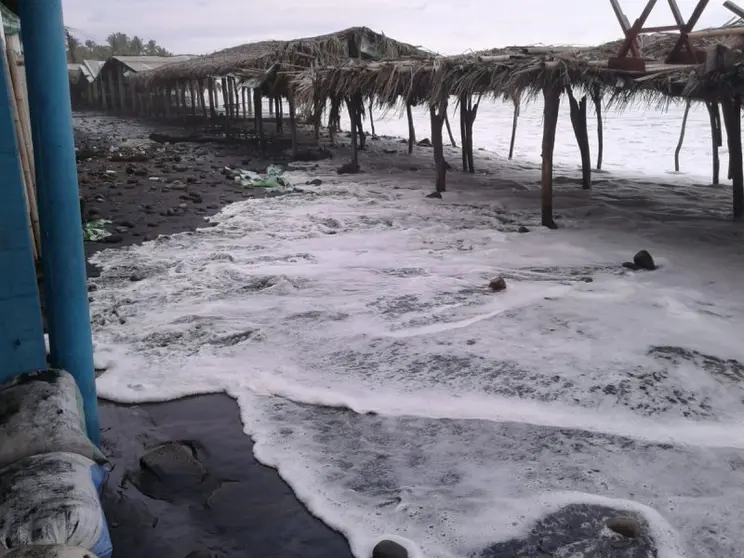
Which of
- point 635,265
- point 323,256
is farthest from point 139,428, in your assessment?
point 635,265

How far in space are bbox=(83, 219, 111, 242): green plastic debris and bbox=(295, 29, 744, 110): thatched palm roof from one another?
4764 millimetres

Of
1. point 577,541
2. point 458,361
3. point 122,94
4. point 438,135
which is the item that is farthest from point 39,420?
point 122,94

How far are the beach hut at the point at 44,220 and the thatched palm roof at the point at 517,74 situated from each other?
566 cm

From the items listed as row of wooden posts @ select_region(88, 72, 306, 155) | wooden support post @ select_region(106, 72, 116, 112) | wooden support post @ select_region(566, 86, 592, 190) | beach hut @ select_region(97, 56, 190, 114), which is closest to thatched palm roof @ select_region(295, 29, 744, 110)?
wooden support post @ select_region(566, 86, 592, 190)

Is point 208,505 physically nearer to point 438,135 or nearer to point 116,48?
point 438,135

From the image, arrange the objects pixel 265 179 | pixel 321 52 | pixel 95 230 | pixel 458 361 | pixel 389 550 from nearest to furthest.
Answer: pixel 389 550 → pixel 458 361 → pixel 95 230 → pixel 265 179 → pixel 321 52

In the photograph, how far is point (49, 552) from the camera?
1.45 metres

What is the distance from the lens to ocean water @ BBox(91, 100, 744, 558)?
2.77 meters

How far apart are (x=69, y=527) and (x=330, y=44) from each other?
14.7 metres

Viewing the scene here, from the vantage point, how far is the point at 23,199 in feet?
7.09

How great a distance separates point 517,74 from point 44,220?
594 centimetres

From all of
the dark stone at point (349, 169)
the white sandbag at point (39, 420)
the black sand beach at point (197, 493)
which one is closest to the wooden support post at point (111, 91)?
the dark stone at point (349, 169)

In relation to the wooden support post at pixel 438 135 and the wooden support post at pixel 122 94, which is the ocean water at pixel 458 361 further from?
the wooden support post at pixel 122 94

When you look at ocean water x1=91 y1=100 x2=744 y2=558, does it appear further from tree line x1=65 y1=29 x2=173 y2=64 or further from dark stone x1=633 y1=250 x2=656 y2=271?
tree line x1=65 y1=29 x2=173 y2=64
